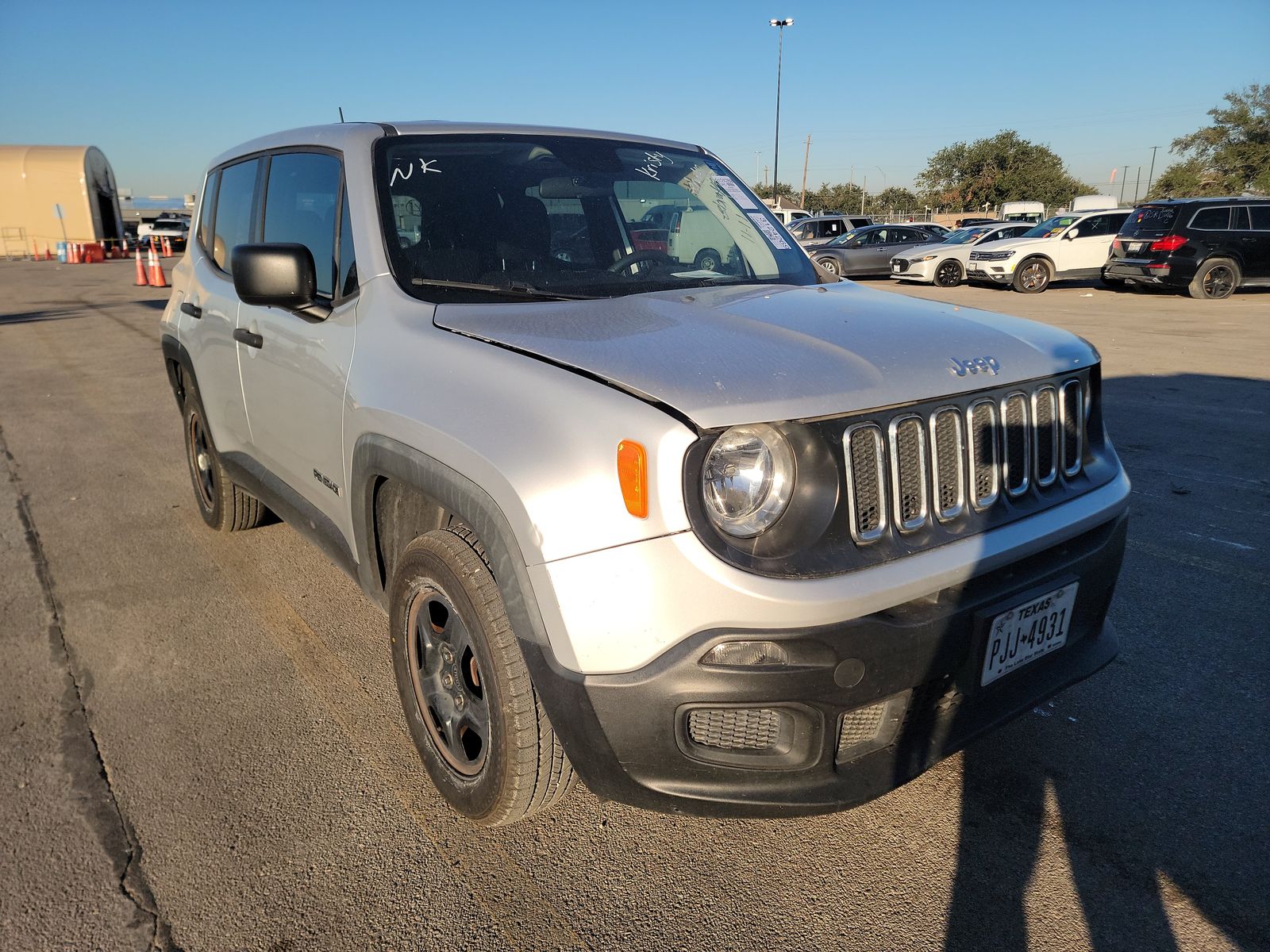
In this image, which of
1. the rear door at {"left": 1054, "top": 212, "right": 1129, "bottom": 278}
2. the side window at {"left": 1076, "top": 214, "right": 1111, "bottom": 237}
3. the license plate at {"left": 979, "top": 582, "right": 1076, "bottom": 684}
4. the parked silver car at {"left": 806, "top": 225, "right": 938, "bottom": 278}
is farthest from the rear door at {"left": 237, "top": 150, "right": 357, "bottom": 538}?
the parked silver car at {"left": 806, "top": 225, "right": 938, "bottom": 278}

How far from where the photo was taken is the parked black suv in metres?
15.9

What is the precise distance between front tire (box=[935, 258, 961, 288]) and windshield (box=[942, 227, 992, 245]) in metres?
0.56

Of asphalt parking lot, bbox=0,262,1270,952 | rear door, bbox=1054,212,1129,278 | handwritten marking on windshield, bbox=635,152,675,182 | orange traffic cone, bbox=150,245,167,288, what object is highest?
handwritten marking on windshield, bbox=635,152,675,182

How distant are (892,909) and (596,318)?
1.68 metres

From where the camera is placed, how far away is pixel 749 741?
1983 mm

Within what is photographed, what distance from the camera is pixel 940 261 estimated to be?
66.2ft

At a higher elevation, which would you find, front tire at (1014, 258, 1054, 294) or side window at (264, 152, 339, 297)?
side window at (264, 152, 339, 297)

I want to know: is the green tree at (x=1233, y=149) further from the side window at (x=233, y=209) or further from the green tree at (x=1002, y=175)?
the side window at (x=233, y=209)

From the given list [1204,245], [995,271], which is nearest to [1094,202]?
[995,271]

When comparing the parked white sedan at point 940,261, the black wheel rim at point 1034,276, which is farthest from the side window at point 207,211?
the parked white sedan at point 940,261

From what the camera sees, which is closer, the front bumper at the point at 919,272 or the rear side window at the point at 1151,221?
the rear side window at the point at 1151,221

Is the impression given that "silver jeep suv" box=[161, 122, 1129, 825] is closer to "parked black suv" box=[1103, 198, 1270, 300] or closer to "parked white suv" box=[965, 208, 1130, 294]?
"parked black suv" box=[1103, 198, 1270, 300]

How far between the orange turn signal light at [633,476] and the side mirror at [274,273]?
145cm

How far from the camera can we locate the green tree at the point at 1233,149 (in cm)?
4466
